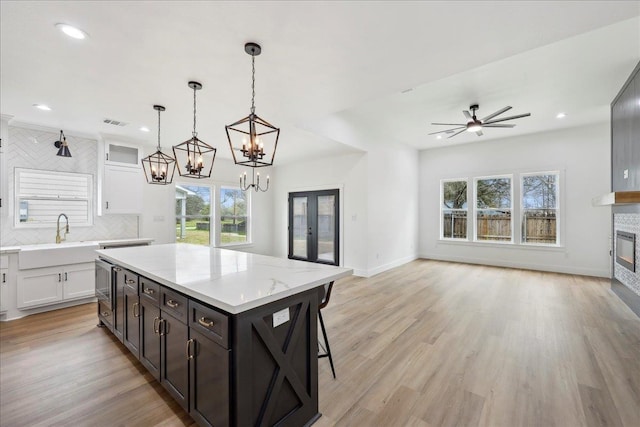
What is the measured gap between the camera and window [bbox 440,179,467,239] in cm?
733

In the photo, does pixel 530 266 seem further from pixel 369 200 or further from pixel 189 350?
pixel 189 350

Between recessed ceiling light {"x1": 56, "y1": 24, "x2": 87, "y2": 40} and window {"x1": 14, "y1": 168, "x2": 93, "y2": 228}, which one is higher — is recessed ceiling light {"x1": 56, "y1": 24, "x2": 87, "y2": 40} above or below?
above

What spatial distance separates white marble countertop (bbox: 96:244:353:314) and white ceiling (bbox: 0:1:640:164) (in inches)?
73.0

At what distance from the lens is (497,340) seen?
9.65ft

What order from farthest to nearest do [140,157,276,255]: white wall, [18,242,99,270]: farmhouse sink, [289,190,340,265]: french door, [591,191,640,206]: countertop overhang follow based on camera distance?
1. [289,190,340,265]: french door
2. [140,157,276,255]: white wall
3. [18,242,99,270]: farmhouse sink
4. [591,191,640,206]: countertop overhang

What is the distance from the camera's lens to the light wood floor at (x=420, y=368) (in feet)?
6.19

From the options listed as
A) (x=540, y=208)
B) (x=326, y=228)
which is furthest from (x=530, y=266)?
(x=326, y=228)

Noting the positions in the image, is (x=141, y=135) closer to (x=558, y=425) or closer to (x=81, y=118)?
(x=81, y=118)

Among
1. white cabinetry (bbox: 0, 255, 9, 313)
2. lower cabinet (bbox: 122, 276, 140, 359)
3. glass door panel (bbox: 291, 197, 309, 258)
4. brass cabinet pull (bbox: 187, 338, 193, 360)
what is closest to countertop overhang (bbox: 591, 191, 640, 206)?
brass cabinet pull (bbox: 187, 338, 193, 360)

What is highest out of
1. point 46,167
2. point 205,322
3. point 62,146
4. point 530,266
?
point 62,146

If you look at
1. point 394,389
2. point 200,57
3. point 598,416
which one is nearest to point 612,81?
point 598,416

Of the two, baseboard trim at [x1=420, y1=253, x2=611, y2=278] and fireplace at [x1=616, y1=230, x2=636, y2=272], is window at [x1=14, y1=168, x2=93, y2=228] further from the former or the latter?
fireplace at [x1=616, y1=230, x2=636, y2=272]

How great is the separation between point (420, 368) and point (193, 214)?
555 centimetres

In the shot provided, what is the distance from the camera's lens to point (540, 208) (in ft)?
20.8
